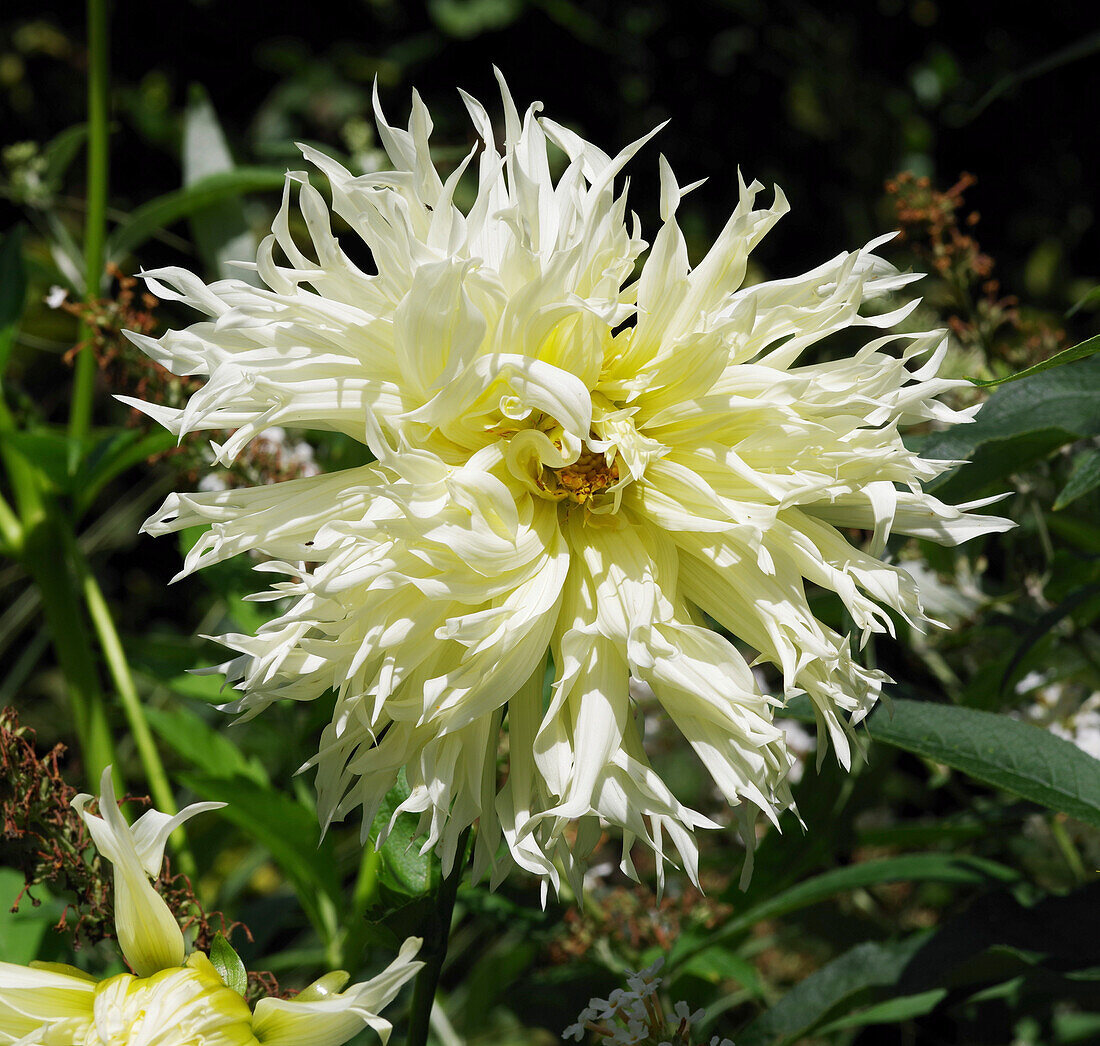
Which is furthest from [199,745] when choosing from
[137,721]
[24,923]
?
[24,923]

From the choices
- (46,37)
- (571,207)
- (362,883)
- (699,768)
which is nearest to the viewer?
(571,207)

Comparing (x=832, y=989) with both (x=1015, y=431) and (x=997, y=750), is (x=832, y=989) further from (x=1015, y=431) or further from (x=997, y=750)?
(x=1015, y=431)

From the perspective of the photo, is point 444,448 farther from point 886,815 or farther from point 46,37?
point 46,37

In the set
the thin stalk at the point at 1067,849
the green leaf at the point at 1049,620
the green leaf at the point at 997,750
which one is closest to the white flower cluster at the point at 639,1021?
the green leaf at the point at 997,750

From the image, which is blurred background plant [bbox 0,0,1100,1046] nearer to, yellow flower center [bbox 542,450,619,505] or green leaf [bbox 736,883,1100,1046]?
green leaf [bbox 736,883,1100,1046]

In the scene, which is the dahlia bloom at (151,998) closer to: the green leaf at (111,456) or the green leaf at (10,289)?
the green leaf at (111,456)

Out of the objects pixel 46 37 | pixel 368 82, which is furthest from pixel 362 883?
pixel 46 37
